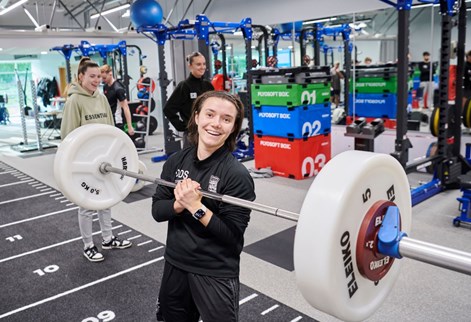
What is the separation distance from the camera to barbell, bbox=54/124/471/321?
1089 millimetres

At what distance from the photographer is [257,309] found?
8.48ft

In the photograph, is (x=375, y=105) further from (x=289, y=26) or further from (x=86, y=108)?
(x=86, y=108)

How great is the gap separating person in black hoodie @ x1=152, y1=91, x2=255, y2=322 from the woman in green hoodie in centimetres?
188

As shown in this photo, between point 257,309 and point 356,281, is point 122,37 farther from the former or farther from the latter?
point 356,281

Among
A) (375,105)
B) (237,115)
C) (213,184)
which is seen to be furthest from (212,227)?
(375,105)

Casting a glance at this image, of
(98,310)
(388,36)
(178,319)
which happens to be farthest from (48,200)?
(388,36)

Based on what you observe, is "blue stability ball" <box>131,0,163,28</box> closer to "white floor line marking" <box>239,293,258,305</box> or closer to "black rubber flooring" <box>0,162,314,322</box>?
"black rubber flooring" <box>0,162,314,322</box>

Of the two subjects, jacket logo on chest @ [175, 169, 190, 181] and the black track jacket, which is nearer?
the black track jacket

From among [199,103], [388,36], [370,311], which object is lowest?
[370,311]

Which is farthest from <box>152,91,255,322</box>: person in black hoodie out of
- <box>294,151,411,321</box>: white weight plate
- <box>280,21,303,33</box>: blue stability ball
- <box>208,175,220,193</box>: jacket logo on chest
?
<box>280,21,303,33</box>: blue stability ball

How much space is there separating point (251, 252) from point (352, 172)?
2.42 metres

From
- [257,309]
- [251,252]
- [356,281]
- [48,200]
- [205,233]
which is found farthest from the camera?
[48,200]

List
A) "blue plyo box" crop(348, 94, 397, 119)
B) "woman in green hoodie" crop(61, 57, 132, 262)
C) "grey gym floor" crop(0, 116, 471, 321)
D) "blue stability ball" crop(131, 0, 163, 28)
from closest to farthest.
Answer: "grey gym floor" crop(0, 116, 471, 321), "woman in green hoodie" crop(61, 57, 132, 262), "blue stability ball" crop(131, 0, 163, 28), "blue plyo box" crop(348, 94, 397, 119)

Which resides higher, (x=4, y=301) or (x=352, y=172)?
(x=352, y=172)
